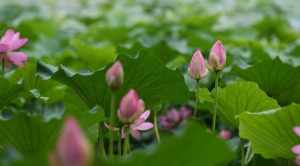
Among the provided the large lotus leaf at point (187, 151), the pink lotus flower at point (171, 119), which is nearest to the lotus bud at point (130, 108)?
the large lotus leaf at point (187, 151)

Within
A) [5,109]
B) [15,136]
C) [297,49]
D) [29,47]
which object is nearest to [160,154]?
[15,136]

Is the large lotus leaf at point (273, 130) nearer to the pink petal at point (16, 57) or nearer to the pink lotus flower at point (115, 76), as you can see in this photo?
the pink lotus flower at point (115, 76)

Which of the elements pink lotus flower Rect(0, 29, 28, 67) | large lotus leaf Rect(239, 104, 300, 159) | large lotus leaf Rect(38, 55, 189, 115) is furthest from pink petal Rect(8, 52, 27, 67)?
large lotus leaf Rect(239, 104, 300, 159)

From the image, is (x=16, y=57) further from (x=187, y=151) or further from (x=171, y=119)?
(x=187, y=151)

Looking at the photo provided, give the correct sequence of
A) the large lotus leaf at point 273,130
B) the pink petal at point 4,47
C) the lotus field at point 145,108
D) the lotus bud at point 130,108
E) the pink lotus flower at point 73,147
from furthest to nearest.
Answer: the pink petal at point 4,47 < the large lotus leaf at point 273,130 < the lotus bud at point 130,108 < the lotus field at point 145,108 < the pink lotus flower at point 73,147

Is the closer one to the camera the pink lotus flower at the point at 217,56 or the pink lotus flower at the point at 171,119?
the pink lotus flower at the point at 217,56

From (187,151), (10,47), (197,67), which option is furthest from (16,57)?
(187,151)
